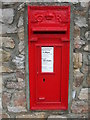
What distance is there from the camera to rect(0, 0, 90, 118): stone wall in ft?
8.45

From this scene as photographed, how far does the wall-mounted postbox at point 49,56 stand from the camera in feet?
8.27

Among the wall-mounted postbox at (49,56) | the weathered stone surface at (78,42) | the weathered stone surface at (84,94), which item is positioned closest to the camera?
the wall-mounted postbox at (49,56)

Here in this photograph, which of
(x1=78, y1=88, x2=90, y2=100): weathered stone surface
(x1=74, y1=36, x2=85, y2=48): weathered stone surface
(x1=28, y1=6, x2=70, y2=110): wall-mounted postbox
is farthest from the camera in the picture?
(x1=78, y1=88, x2=90, y2=100): weathered stone surface

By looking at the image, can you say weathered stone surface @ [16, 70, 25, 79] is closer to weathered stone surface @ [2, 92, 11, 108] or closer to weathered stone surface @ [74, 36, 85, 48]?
weathered stone surface @ [2, 92, 11, 108]

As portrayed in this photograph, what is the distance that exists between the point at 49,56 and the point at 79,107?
83 cm

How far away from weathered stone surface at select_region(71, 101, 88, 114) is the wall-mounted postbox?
0.11 meters

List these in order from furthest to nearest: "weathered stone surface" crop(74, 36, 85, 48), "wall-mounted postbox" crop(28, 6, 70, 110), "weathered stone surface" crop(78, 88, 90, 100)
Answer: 1. "weathered stone surface" crop(78, 88, 90, 100)
2. "weathered stone surface" crop(74, 36, 85, 48)
3. "wall-mounted postbox" crop(28, 6, 70, 110)

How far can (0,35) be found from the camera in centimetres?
262

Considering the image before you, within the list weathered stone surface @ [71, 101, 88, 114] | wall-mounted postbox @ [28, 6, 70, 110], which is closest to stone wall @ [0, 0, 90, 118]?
weathered stone surface @ [71, 101, 88, 114]

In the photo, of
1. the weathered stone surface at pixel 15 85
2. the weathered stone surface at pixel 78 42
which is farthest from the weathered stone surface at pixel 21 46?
the weathered stone surface at pixel 78 42

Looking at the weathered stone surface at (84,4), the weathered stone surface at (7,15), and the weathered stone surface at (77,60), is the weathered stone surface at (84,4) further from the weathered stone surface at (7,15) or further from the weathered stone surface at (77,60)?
the weathered stone surface at (7,15)

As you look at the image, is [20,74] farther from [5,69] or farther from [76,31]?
[76,31]

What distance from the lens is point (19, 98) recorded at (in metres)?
2.77

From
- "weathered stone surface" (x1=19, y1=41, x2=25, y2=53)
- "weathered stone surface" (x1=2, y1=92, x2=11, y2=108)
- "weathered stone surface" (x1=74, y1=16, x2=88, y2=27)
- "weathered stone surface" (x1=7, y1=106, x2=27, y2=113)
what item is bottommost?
"weathered stone surface" (x1=7, y1=106, x2=27, y2=113)
